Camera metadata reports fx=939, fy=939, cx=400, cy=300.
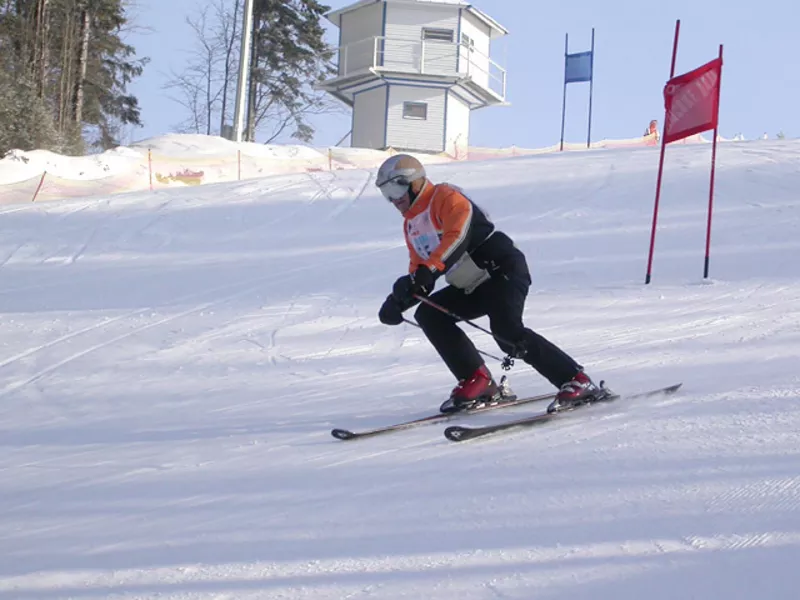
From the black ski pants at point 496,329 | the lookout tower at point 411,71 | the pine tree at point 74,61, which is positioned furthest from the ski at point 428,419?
the lookout tower at point 411,71

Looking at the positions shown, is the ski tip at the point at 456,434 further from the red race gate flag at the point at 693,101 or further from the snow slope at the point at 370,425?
the red race gate flag at the point at 693,101

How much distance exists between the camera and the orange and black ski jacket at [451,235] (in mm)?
4637

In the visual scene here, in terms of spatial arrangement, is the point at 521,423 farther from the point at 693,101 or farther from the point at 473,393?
A: the point at 693,101

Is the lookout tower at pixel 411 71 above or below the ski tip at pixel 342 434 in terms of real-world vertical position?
above

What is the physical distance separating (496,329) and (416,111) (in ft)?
93.5

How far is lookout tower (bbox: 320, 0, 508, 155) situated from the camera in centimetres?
3216

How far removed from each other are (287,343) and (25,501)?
401 cm

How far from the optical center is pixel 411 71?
32000mm

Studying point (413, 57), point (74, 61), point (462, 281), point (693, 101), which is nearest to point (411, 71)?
point (413, 57)

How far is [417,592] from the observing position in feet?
8.70

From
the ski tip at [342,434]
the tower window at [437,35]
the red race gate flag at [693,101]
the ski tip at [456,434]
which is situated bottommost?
the ski tip at [342,434]

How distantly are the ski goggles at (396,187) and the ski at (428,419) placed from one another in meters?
1.14

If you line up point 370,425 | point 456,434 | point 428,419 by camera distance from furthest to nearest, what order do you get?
point 370,425
point 428,419
point 456,434

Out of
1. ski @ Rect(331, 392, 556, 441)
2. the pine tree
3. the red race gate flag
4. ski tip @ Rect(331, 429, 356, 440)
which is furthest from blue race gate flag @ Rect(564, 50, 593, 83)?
ski tip @ Rect(331, 429, 356, 440)
